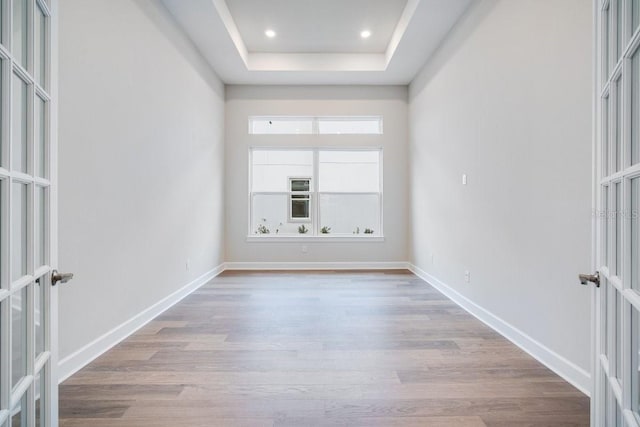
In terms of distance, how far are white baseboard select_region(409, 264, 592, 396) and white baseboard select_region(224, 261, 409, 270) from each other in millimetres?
1762

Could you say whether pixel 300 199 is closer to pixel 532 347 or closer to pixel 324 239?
pixel 324 239

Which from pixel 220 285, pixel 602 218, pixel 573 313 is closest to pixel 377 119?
pixel 220 285

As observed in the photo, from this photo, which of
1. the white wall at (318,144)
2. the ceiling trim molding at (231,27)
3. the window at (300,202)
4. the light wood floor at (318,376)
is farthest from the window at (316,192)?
the light wood floor at (318,376)

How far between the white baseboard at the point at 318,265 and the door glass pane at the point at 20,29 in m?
4.39

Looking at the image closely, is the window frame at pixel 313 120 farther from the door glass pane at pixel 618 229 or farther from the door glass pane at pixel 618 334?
the door glass pane at pixel 618 334

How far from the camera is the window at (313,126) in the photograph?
5.27 metres

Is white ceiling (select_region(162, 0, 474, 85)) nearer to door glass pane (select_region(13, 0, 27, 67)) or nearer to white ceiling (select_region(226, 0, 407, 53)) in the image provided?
white ceiling (select_region(226, 0, 407, 53))

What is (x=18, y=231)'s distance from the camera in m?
1.03

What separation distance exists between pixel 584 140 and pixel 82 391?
3074mm

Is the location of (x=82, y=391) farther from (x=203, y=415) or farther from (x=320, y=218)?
(x=320, y=218)

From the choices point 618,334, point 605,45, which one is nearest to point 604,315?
point 618,334

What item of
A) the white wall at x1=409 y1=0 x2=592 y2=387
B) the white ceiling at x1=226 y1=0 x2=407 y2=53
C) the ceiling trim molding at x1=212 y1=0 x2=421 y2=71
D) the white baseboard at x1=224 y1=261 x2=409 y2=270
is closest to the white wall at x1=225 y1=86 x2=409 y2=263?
the white baseboard at x1=224 y1=261 x2=409 y2=270

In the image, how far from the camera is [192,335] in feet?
8.23

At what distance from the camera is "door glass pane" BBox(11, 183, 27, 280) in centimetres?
101
